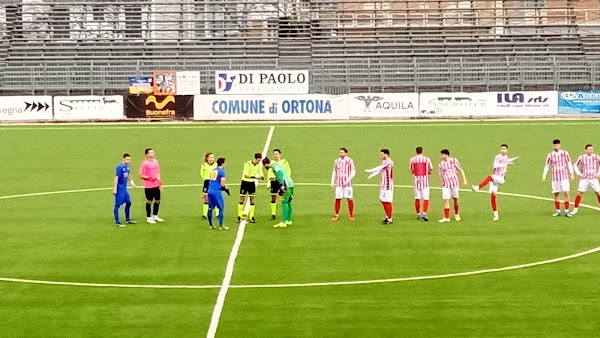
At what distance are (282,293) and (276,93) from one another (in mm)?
45282

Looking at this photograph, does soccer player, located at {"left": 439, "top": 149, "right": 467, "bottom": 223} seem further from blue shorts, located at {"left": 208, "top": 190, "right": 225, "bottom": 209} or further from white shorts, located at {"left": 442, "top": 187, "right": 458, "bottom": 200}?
blue shorts, located at {"left": 208, "top": 190, "right": 225, "bottom": 209}

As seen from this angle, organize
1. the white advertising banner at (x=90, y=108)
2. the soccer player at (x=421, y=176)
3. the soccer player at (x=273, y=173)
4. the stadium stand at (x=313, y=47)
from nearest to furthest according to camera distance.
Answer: the soccer player at (x=273, y=173) → the soccer player at (x=421, y=176) → the white advertising banner at (x=90, y=108) → the stadium stand at (x=313, y=47)

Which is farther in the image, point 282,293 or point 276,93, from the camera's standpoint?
point 276,93

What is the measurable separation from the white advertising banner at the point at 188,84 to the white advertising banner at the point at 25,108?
8.14 m

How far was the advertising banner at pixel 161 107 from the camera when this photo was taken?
6241cm

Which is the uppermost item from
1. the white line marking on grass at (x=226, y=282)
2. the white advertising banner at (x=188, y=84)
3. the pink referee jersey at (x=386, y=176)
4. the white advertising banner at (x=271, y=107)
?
the white advertising banner at (x=188, y=84)

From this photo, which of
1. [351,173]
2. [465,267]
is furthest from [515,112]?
[465,267]

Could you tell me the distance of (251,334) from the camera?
16156 millimetres

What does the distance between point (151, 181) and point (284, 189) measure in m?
3.69

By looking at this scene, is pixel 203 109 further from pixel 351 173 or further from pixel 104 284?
pixel 104 284

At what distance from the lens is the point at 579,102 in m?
62.9

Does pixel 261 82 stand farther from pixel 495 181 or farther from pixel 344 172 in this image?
pixel 495 181

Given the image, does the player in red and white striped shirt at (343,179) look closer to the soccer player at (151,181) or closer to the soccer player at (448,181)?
the soccer player at (448,181)

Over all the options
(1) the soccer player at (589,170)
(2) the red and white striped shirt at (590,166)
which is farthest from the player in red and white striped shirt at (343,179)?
(2) the red and white striped shirt at (590,166)
